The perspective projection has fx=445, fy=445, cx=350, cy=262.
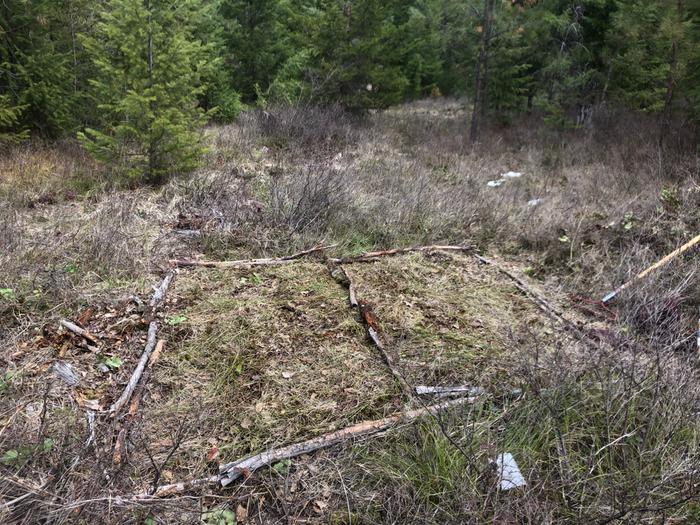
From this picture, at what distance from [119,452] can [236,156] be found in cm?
595

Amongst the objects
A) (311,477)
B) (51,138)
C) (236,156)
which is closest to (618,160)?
(236,156)

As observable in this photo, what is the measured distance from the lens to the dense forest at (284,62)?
550cm

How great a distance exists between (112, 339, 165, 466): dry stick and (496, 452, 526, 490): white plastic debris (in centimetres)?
183

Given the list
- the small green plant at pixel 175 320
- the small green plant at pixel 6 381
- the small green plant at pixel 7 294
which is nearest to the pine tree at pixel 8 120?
the small green plant at pixel 7 294

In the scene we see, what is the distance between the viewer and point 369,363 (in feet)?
10.2

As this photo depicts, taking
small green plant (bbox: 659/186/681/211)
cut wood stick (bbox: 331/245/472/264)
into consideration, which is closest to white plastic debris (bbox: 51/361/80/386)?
cut wood stick (bbox: 331/245/472/264)

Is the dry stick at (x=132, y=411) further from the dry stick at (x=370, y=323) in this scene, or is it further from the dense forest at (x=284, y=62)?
the dense forest at (x=284, y=62)

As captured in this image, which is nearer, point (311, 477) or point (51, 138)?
point (311, 477)

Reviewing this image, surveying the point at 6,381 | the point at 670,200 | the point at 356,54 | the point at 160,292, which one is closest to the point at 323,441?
the point at 6,381

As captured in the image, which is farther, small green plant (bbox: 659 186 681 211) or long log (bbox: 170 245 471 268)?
small green plant (bbox: 659 186 681 211)

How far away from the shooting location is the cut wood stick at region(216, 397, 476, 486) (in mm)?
2264

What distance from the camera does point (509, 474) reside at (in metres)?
2.14

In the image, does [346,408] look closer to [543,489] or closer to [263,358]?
[263,358]

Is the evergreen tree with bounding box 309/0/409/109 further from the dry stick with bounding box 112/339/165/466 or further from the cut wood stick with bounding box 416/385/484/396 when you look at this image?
the cut wood stick with bounding box 416/385/484/396
